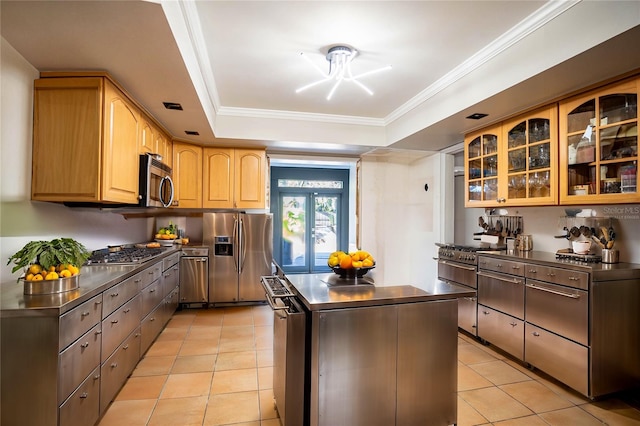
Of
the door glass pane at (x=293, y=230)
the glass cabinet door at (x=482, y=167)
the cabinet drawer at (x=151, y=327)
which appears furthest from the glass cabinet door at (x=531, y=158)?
the door glass pane at (x=293, y=230)

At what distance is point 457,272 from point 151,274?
3214 millimetres

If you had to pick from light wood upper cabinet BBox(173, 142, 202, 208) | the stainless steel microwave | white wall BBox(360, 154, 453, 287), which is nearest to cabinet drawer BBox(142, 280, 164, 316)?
the stainless steel microwave

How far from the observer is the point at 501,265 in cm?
306

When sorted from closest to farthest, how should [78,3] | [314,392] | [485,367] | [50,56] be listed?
[78,3] < [314,392] < [50,56] < [485,367]

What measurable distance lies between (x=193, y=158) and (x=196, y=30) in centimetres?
255

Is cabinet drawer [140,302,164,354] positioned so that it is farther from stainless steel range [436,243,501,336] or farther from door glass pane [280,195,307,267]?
door glass pane [280,195,307,267]

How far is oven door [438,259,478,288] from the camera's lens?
345 cm

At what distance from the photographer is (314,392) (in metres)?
1.72

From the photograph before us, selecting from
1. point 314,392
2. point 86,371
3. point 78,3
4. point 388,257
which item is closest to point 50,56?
point 78,3

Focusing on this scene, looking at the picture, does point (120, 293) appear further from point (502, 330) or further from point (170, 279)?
point (502, 330)

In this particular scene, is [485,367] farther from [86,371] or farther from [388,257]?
[86,371]

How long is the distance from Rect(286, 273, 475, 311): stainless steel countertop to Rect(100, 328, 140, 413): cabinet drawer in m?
1.32

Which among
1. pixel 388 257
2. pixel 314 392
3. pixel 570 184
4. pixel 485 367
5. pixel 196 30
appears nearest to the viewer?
pixel 314 392

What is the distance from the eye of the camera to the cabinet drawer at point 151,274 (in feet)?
9.39
